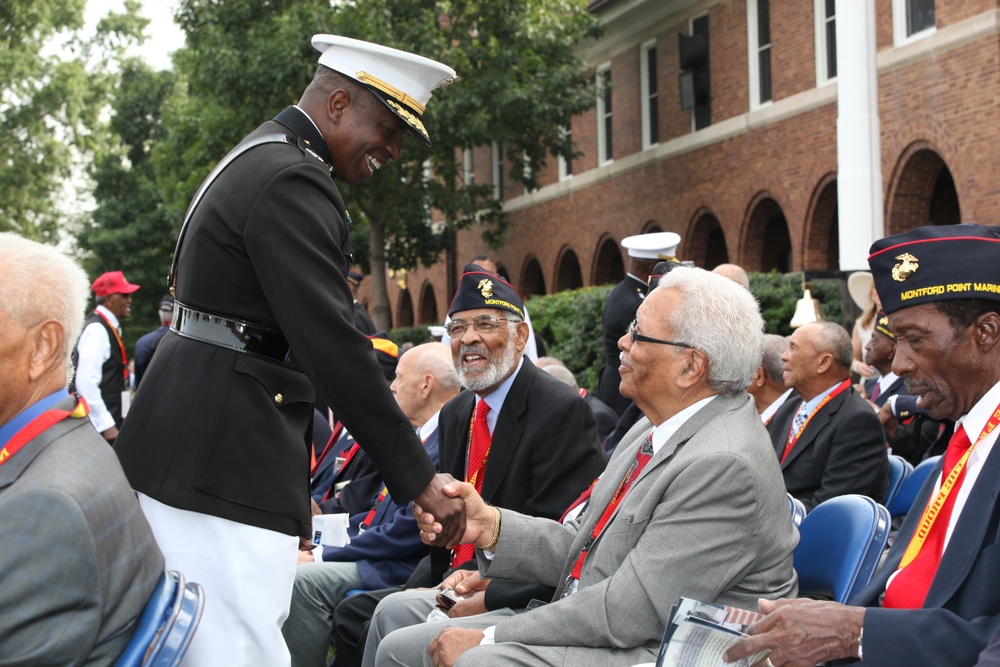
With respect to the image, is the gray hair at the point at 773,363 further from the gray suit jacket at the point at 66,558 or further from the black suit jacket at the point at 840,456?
the gray suit jacket at the point at 66,558

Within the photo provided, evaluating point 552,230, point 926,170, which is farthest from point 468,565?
point 552,230

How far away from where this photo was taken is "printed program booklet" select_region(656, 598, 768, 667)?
3004mm

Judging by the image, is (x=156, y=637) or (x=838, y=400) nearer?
(x=156, y=637)

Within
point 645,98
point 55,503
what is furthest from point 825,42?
point 55,503

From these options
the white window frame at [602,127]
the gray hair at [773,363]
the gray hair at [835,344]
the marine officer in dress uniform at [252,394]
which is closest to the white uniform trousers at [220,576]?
the marine officer in dress uniform at [252,394]

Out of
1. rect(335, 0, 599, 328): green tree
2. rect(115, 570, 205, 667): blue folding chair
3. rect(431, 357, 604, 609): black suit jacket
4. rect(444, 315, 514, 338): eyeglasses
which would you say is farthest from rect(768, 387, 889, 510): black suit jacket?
rect(335, 0, 599, 328): green tree

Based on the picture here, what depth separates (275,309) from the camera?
3.51m

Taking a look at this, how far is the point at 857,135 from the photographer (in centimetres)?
1455

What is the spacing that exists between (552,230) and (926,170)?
12845 millimetres

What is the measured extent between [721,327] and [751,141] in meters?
19.6

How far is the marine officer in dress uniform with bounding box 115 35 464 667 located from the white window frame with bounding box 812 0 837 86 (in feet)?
60.0

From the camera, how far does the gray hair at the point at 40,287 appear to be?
9.09 feet

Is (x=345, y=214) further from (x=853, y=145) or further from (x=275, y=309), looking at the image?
(x=853, y=145)

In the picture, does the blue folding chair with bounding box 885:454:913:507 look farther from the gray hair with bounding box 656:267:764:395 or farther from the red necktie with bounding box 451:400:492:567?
the gray hair with bounding box 656:267:764:395
